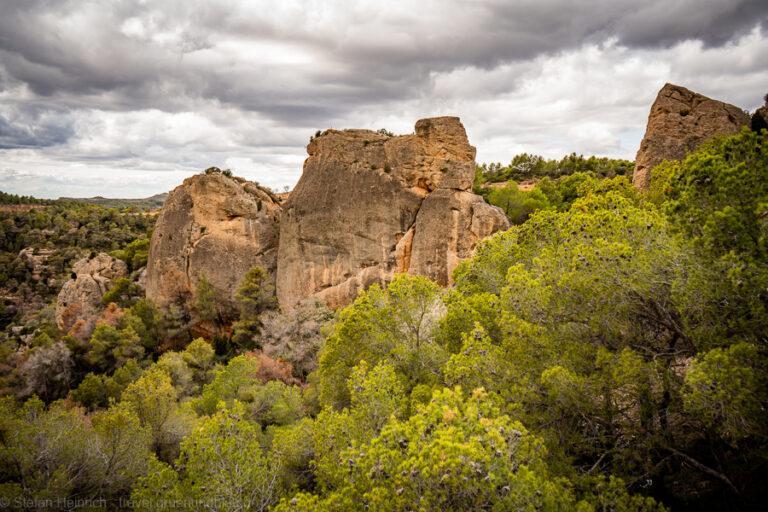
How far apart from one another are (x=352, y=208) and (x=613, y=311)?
24.6 meters

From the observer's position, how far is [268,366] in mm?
26812

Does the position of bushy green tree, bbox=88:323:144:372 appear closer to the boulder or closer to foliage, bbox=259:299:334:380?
foliage, bbox=259:299:334:380

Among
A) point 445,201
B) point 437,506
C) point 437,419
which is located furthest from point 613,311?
point 445,201

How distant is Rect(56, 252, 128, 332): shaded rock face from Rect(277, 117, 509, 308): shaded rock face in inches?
810

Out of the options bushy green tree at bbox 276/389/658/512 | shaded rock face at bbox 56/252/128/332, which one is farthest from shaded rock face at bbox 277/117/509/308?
shaded rock face at bbox 56/252/128/332

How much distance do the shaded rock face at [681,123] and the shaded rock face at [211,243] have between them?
32031mm

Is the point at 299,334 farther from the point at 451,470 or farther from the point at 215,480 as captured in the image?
the point at 451,470

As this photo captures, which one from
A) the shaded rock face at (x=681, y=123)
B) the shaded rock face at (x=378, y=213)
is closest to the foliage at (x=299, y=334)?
the shaded rock face at (x=378, y=213)

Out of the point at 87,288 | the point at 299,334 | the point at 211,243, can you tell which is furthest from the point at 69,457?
the point at 87,288

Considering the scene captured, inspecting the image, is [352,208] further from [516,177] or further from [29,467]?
[516,177]

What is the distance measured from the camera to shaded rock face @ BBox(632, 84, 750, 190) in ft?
80.9

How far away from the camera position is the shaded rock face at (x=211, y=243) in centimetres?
3575

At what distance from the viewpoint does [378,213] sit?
30.4 meters

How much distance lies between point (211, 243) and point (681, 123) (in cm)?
3871
